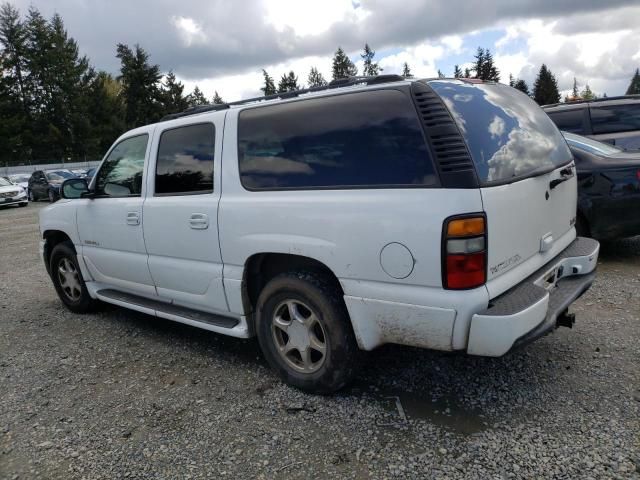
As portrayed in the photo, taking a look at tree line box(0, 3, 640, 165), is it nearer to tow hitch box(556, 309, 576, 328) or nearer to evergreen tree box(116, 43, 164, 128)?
evergreen tree box(116, 43, 164, 128)

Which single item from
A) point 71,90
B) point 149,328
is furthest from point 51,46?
point 149,328

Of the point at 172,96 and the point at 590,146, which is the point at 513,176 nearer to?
the point at 590,146

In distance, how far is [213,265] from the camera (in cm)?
365

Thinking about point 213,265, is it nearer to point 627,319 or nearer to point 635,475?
point 635,475

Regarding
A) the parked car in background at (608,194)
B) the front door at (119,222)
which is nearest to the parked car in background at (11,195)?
the front door at (119,222)

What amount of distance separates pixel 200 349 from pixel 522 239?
8.91ft

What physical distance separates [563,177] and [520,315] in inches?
51.0

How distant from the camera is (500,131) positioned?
294 centimetres

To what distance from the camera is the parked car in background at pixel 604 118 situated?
293 inches

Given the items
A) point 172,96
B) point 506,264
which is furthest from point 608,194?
point 172,96

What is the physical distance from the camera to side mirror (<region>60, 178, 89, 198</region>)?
4.95m

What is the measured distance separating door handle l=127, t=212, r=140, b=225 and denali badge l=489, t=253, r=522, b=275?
2862 millimetres

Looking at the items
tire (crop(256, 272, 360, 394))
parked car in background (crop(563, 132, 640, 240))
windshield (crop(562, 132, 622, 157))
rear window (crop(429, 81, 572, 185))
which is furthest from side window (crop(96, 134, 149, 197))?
windshield (crop(562, 132, 622, 157))

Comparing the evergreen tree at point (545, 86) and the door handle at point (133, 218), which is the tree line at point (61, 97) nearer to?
the evergreen tree at point (545, 86)
